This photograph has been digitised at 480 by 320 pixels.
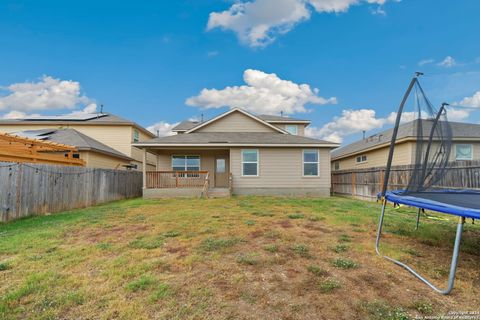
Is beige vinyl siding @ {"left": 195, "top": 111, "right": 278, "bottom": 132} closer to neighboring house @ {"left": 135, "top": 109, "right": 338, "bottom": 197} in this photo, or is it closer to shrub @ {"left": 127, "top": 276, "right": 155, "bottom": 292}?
neighboring house @ {"left": 135, "top": 109, "right": 338, "bottom": 197}

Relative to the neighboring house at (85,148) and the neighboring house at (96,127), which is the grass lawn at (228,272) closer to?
the neighboring house at (85,148)

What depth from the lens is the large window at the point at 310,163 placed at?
13.1m

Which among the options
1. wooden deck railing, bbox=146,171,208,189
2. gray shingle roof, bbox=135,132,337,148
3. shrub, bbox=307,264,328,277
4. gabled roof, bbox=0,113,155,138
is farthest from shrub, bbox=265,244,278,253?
gabled roof, bbox=0,113,155,138

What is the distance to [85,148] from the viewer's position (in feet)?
44.7

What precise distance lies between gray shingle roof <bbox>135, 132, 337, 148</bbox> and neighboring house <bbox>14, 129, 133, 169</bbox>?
13.5ft

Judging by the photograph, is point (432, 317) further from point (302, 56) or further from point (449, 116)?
point (302, 56)

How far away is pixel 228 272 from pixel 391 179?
35.3 feet

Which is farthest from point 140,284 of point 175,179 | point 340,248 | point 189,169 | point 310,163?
point 189,169

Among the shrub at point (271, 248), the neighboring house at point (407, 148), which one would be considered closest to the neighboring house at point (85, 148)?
the shrub at point (271, 248)

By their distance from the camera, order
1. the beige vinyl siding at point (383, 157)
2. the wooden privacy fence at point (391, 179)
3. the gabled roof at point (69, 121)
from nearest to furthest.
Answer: the wooden privacy fence at point (391, 179), the beige vinyl siding at point (383, 157), the gabled roof at point (69, 121)

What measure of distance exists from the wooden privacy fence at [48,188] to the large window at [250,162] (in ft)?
22.0

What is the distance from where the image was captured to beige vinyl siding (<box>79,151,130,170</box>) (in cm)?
1409

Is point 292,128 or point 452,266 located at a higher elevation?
point 292,128

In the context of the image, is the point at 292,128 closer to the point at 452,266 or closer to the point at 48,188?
the point at 48,188
